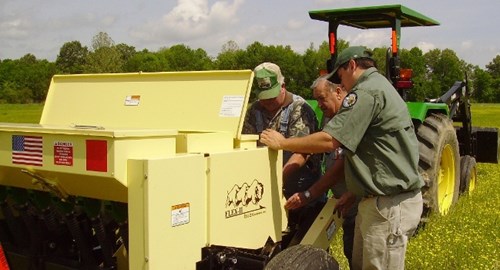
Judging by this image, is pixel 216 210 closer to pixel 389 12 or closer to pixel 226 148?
pixel 226 148

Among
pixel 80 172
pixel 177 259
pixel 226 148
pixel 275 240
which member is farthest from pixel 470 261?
pixel 80 172

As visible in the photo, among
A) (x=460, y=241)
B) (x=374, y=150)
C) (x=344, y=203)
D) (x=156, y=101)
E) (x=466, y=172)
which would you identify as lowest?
(x=460, y=241)

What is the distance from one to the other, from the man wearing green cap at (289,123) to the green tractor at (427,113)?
217 centimetres

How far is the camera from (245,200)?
342 centimetres

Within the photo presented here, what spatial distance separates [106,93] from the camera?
13.5ft

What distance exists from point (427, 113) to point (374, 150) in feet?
12.3

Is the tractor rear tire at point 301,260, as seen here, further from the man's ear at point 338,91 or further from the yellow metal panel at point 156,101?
the man's ear at point 338,91

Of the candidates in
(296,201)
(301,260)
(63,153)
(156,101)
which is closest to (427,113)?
(296,201)

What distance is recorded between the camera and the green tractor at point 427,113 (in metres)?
6.31

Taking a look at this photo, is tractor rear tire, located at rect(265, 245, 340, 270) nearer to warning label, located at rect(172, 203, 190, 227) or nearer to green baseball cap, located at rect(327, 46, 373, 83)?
warning label, located at rect(172, 203, 190, 227)

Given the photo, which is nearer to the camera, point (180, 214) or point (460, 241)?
point (180, 214)

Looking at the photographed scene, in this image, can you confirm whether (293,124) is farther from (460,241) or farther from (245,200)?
(460,241)

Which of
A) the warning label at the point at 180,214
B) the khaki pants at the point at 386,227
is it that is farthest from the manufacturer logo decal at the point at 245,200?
the khaki pants at the point at 386,227

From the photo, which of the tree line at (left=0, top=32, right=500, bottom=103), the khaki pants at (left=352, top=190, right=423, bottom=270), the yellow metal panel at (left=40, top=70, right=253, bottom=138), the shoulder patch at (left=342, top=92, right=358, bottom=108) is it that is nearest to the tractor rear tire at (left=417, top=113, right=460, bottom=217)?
the khaki pants at (left=352, top=190, right=423, bottom=270)
